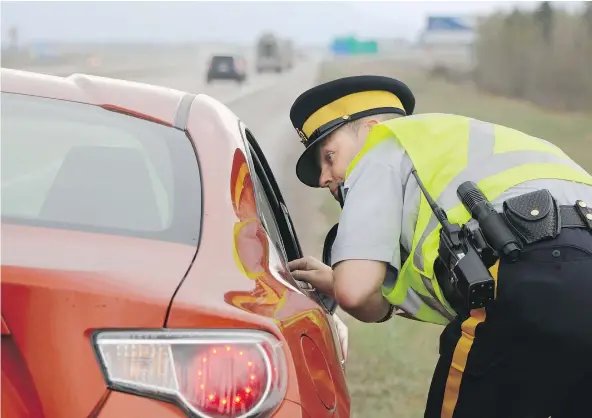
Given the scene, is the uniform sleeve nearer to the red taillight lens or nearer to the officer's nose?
the officer's nose

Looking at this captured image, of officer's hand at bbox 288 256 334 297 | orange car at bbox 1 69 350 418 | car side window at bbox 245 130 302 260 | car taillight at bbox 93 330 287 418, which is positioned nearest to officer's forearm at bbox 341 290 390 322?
officer's hand at bbox 288 256 334 297

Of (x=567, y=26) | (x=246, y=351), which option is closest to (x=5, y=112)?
(x=246, y=351)

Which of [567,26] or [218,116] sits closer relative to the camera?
[218,116]

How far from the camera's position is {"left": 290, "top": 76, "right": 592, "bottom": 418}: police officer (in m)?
2.28

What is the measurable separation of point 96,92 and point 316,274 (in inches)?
34.6

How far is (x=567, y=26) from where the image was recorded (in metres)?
35.7

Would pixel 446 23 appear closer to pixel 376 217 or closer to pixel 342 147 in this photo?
pixel 342 147

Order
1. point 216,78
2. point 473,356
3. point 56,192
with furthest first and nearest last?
1. point 216,78
2. point 473,356
3. point 56,192

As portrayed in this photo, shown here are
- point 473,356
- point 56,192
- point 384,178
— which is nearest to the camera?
point 56,192

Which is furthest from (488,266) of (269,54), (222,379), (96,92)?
(269,54)

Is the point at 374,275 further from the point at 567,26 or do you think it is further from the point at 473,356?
the point at 567,26

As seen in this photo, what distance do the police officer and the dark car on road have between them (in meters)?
47.2

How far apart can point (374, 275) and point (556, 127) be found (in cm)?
2407

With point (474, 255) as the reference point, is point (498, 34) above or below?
below
